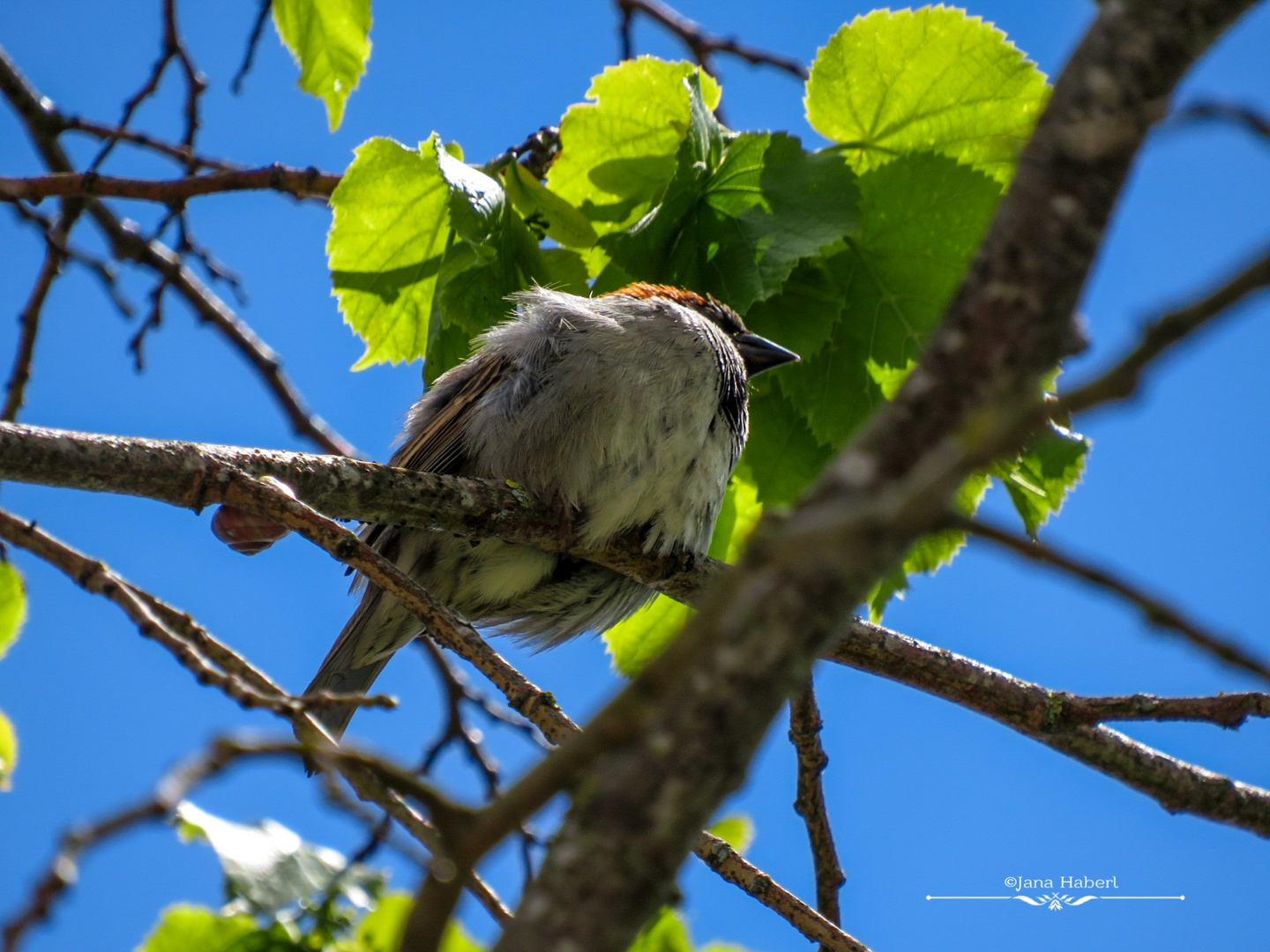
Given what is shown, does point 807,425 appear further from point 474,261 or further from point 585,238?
point 474,261

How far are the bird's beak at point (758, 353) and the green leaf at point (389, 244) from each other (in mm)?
1042

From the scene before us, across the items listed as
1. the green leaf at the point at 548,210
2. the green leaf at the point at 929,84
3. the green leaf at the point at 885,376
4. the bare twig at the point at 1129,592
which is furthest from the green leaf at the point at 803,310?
the bare twig at the point at 1129,592

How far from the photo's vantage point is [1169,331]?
888 millimetres

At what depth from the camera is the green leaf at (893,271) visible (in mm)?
3080

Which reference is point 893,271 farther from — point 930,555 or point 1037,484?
point 930,555

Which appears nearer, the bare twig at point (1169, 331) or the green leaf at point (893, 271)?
the bare twig at point (1169, 331)

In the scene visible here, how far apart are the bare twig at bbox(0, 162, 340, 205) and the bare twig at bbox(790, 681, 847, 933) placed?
202 centimetres

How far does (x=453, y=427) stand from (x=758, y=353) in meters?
1.04

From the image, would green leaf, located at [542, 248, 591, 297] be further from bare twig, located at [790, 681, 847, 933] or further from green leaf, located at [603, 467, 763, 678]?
bare twig, located at [790, 681, 847, 933]

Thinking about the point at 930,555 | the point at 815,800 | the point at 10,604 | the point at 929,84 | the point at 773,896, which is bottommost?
the point at 10,604

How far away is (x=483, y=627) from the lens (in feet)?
12.9

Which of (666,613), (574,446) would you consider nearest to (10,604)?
(574,446)

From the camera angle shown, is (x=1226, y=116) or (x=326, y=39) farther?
(x=326, y=39)

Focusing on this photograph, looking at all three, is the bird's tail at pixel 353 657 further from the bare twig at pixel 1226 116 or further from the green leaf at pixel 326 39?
the bare twig at pixel 1226 116
